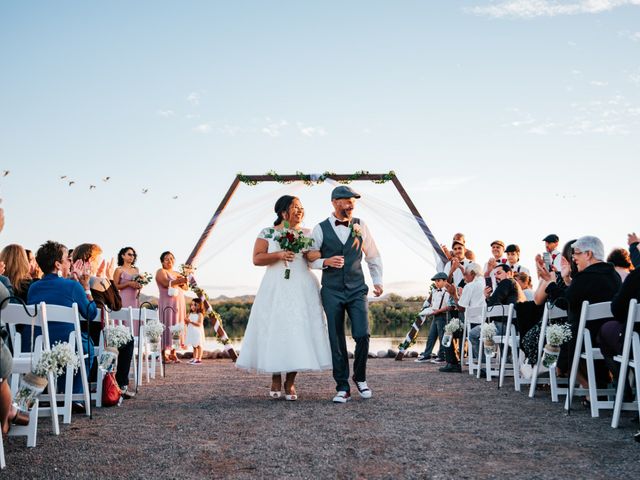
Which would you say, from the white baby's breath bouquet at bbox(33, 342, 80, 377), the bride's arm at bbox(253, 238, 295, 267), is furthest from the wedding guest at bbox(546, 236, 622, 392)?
the white baby's breath bouquet at bbox(33, 342, 80, 377)

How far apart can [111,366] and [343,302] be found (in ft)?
7.69

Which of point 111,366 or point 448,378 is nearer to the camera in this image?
point 111,366

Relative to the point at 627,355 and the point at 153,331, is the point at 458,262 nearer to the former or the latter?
the point at 153,331

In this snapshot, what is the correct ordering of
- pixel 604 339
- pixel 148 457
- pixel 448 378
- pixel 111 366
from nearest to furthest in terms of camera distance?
1. pixel 148 457
2. pixel 604 339
3. pixel 111 366
4. pixel 448 378

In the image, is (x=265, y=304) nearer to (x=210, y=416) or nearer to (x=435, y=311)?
(x=210, y=416)

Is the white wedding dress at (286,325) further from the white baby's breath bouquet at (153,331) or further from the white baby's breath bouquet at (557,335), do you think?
the white baby's breath bouquet at (153,331)

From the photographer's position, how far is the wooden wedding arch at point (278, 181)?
14.4 m

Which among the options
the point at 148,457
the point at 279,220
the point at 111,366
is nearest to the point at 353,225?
the point at 279,220

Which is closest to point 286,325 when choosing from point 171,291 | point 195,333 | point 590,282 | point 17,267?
point 17,267

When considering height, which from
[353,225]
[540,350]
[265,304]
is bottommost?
[540,350]

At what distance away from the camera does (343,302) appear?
272 inches

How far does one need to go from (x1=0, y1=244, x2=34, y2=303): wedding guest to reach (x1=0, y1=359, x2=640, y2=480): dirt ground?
157 centimetres

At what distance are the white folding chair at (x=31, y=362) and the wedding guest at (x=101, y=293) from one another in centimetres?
96

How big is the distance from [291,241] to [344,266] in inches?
23.5
